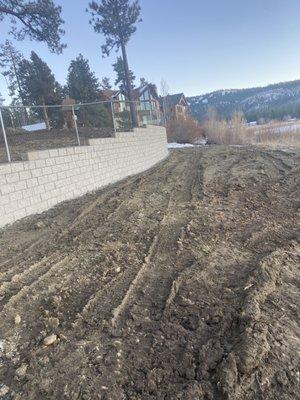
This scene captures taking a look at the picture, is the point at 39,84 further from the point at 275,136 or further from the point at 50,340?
the point at 50,340

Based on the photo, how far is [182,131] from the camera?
2739 centimetres

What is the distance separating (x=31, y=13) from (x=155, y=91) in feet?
114

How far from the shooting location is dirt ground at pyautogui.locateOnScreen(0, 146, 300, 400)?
2363 mm

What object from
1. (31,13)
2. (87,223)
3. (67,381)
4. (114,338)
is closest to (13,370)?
(67,381)

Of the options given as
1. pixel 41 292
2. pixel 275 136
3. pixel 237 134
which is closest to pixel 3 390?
pixel 41 292

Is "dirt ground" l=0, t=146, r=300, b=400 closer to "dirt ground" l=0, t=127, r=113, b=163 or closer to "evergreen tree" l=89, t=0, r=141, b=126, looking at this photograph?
"dirt ground" l=0, t=127, r=113, b=163

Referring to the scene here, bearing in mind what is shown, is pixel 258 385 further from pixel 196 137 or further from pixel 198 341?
pixel 196 137

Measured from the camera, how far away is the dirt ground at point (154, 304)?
2.36 m

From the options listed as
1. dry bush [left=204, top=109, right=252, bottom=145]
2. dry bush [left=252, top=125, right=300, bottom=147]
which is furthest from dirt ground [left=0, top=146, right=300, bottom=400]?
dry bush [left=252, top=125, right=300, bottom=147]

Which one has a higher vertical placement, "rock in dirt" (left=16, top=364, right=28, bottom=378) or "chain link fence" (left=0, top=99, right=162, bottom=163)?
"chain link fence" (left=0, top=99, right=162, bottom=163)

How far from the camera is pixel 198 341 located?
8.84 ft

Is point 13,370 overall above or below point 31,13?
below

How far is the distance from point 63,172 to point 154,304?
5358mm

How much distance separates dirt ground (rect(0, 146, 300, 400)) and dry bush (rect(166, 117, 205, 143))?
21147 millimetres
